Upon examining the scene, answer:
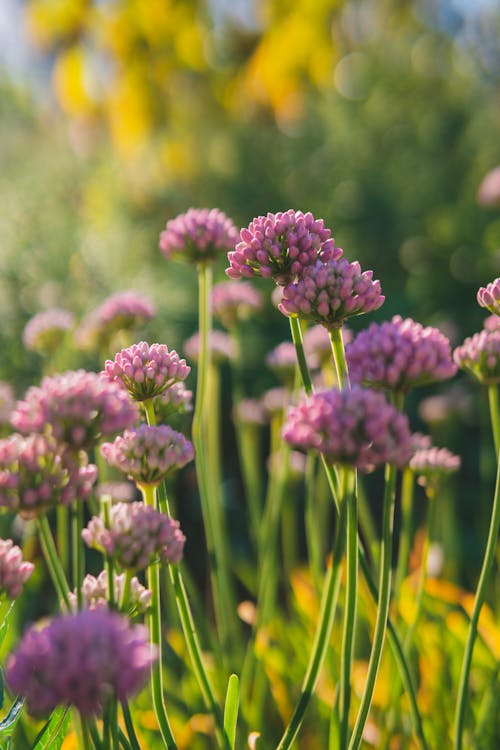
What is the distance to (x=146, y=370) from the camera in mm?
669

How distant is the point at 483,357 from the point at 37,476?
0.47 metres

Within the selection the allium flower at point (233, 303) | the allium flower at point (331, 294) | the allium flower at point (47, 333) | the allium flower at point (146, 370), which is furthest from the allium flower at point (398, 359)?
the allium flower at point (47, 333)

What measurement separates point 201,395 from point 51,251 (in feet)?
7.70

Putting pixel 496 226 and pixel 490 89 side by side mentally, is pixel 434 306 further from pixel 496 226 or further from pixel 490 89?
pixel 490 89

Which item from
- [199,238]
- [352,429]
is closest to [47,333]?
[199,238]

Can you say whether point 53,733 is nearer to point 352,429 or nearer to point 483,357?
point 352,429

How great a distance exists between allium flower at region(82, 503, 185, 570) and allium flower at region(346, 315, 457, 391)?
0.71 feet

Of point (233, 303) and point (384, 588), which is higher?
point (233, 303)

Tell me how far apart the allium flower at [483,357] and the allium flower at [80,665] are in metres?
0.49

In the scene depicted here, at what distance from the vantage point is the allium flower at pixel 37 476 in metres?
0.53

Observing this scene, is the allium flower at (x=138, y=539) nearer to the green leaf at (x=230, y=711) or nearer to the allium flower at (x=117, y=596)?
the allium flower at (x=117, y=596)

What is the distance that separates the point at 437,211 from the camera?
3.71 meters

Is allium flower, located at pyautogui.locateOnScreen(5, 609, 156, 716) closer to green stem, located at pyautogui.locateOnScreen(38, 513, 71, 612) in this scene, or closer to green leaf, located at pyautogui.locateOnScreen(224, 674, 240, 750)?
green stem, located at pyautogui.locateOnScreen(38, 513, 71, 612)

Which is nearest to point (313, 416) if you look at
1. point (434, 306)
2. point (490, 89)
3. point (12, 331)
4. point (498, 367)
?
point (498, 367)
